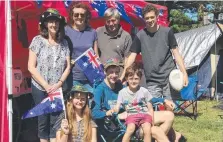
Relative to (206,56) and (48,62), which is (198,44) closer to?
(206,56)

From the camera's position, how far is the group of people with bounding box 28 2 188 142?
12.2 feet

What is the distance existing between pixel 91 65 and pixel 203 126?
9.50 feet

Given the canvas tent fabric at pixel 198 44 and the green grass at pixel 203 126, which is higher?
the canvas tent fabric at pixel 198 44

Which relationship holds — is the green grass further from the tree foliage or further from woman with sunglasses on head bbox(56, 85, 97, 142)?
the tree foliage

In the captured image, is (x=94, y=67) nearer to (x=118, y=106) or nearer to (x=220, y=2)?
(x=118, y=106)

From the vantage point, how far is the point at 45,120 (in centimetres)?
377

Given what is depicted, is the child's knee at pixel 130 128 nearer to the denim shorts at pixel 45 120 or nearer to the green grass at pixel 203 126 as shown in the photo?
the denim shorts at pixel 45 120

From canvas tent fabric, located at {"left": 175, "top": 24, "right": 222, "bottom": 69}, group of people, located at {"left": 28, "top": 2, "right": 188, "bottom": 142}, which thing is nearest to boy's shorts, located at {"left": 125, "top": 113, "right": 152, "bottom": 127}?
group of people, located at {"left": 28, "top": 2, "right": 188, "bottom": 142}

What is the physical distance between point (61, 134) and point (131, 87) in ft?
2.88

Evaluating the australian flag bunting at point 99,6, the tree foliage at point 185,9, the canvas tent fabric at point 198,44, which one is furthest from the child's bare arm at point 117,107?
the tree foliage at point 185,9

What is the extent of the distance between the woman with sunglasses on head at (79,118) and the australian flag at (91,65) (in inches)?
17.0

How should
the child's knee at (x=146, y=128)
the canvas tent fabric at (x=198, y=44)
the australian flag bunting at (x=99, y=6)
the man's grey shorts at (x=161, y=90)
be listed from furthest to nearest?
1. the canvas tent fabric at (x=198, y=44)
2. the australian flag bunting at (x=99, y=6)
3. the man's grey shorts at (x=161, y=90)
4. the child's knee at (x=146, y=128)

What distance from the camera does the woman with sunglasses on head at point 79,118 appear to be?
3.69m

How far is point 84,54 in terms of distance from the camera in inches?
160
